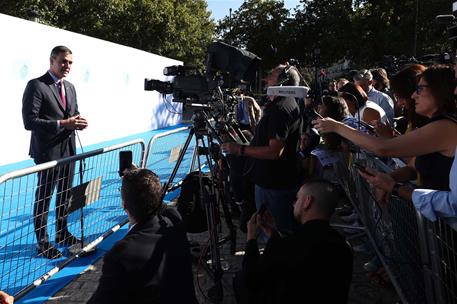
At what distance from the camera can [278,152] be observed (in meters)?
3.02

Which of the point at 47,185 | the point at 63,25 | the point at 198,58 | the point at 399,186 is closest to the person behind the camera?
the point at 399,186

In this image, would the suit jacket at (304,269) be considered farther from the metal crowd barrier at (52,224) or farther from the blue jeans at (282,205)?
the metal crowd barrier at (52,224)

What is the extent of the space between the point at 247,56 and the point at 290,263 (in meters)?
2.05

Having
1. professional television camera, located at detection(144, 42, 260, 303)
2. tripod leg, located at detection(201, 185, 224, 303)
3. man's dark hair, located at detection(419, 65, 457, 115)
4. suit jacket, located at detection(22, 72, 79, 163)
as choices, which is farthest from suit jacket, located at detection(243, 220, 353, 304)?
suit jacket, located at detection(22, 72, 79, 163)

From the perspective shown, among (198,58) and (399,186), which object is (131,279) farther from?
(198,58)

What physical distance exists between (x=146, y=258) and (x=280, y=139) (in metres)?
1.46

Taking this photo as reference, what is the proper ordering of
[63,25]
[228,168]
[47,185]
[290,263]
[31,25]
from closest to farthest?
[290,263]
[47,185]
[228,168]
[31,25]
[63,25]

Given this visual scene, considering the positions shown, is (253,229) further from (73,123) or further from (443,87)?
(73,123)

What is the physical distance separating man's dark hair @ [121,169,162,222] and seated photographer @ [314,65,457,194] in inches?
43.4

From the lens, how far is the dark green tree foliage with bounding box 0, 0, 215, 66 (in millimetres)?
18156

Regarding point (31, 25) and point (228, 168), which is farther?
point (31, 25)

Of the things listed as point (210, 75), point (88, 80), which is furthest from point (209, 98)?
point (88, 80)

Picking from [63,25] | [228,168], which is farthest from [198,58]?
[228,168]

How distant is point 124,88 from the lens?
13.0 m
